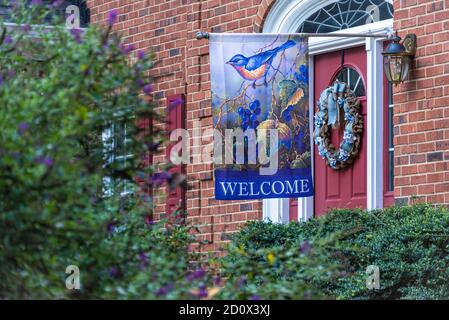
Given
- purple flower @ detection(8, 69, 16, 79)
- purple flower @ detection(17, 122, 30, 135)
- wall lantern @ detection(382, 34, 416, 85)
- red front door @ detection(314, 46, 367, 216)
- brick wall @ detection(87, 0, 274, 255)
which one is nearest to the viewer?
purple flower @ detection(17, 122, 30, 135)

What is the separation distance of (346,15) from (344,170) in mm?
1504

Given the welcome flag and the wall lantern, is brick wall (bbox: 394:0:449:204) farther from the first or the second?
the welcome flag

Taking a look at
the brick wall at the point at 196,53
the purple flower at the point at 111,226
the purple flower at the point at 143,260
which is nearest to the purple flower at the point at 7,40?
the purple flower at the point at 111,226

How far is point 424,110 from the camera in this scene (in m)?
10.0

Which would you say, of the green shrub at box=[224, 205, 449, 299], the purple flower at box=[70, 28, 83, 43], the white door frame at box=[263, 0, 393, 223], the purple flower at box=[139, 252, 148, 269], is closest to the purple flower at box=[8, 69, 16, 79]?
the purple flower at box=[70, 28, 83, 43]

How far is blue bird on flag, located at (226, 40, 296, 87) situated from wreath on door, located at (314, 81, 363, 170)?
106cm

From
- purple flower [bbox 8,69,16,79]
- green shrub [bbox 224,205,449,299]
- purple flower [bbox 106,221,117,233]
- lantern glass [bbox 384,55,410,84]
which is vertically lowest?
green shrub [bbox 224,205,449,299]

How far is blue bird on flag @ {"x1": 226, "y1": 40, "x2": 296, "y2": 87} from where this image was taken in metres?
10.2

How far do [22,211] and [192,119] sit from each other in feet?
27.9

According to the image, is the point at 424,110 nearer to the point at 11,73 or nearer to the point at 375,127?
the point at 375,127

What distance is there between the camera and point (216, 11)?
41.6ft

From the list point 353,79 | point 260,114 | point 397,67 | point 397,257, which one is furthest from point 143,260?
point 353,79

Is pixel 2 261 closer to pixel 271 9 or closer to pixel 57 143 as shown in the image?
pixel 57 143
